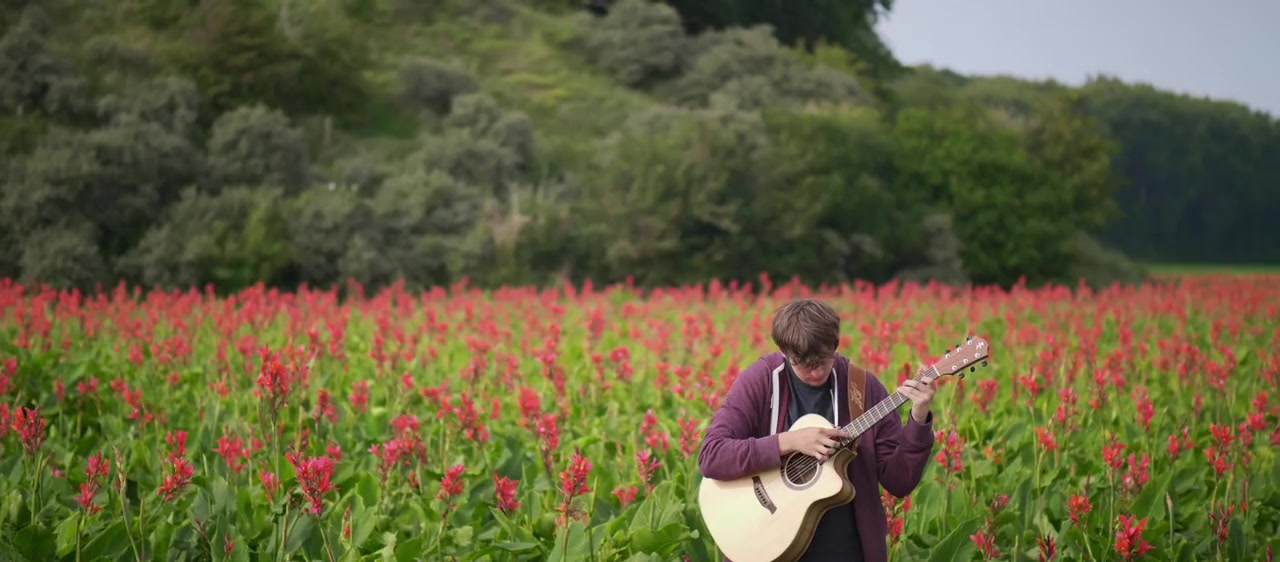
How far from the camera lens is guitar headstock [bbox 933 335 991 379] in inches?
144

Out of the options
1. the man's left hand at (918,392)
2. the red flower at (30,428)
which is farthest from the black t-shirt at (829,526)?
the red flower at (30,428)

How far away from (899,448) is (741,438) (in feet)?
1.64

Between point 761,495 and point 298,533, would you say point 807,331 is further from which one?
point 298,533

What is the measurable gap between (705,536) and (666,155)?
21010 mm

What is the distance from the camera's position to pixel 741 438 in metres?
3.97

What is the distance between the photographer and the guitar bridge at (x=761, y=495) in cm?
386

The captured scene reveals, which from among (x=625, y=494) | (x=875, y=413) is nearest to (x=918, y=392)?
(x=875, y=413)

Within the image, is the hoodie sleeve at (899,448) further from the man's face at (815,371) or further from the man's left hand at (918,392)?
the man's face at (815,371)

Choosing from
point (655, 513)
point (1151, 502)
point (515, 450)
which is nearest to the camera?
point (655, 513)

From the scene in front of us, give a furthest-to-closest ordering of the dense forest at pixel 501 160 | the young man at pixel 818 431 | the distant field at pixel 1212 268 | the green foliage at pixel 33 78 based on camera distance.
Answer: the distant field at pixel 1212 268 → the green foliage at pixel 33 78 → the dense forest at pixel 501 160 → the young man at pixel 818 431

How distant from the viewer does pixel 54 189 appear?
21812mm

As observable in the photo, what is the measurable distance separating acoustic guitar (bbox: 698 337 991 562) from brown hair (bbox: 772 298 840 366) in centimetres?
22

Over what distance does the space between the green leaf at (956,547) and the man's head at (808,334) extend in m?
1.47

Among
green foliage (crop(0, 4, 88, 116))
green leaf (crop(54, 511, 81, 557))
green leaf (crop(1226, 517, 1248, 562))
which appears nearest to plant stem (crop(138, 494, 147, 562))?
green leaf (crop(54, 511, 81, 557))
